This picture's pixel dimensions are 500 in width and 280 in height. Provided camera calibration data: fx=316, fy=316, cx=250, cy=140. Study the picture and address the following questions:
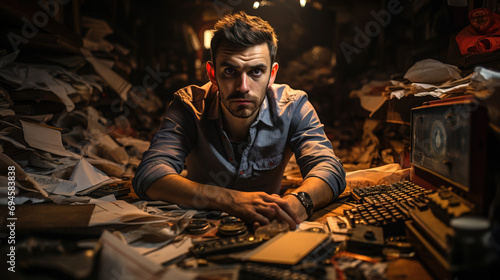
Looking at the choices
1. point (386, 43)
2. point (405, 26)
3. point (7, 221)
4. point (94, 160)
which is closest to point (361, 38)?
point (386, 43)

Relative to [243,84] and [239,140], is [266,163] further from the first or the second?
[243,84]

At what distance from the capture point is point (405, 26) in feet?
12.2

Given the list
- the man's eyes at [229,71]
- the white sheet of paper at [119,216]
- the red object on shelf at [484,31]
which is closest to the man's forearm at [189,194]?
the white sheet of paper at [119,216]

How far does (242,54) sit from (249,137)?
0.48 metres

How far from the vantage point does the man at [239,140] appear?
1.43 meters

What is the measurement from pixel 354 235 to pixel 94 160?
78.9 inches

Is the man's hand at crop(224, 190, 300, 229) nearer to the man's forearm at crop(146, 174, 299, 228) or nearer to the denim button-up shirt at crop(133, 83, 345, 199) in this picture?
the man's forearm at crop(146, 174, 299, 228)

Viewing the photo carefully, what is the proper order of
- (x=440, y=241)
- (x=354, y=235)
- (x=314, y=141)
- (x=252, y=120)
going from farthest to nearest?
(x=252, y=120) < (x=314, y=141) < (x=354, y=235) < (x=440, y=241)

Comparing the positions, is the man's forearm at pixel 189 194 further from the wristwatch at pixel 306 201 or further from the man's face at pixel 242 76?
the man's face at pixel 242 76

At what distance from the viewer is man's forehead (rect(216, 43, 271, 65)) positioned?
5.43 feet

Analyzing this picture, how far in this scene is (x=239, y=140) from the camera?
6.44 feet

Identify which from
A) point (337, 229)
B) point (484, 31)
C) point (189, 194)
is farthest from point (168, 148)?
point (484, 31)

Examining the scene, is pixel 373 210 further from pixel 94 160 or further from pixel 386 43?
pixel 386 43

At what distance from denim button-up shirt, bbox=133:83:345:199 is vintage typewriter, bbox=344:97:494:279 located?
18.9 inches
